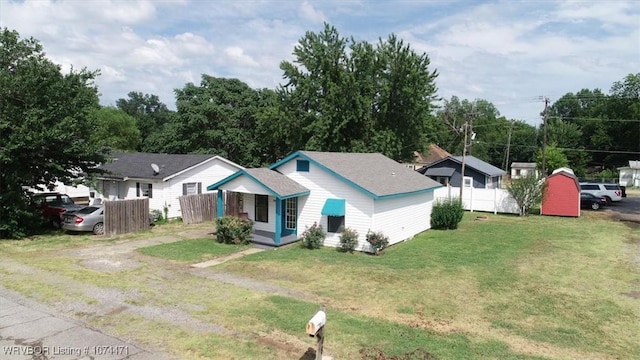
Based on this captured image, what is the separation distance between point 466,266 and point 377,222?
4241 millimetres

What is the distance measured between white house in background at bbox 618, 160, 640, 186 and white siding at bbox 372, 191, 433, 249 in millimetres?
51753

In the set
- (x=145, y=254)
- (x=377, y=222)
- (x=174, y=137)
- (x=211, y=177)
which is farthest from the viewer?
(x=174, y=137)

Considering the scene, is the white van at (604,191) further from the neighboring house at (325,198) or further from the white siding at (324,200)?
the white siding at (324,200)

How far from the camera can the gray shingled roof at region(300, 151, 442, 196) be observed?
19.2 meters

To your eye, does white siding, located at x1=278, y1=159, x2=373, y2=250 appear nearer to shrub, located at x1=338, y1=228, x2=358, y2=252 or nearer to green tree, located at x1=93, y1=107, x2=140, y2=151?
shrub, located at x1=338, y1=228, x2=358, y2=252

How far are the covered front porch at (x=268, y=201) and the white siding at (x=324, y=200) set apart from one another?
1.09 feet

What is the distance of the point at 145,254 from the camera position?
16875 millimetres

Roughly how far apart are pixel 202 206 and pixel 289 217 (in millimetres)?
7758

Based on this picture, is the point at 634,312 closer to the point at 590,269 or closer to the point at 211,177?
the point at 590,269

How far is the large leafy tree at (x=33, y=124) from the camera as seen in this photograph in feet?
61.3

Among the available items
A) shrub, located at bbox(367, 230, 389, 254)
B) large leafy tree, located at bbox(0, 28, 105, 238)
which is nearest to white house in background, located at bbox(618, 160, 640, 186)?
shrub, located at bbox(367, 230, 389, 254)

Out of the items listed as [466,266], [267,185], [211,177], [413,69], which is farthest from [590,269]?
[413,69]

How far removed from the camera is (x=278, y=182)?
65.0 ft

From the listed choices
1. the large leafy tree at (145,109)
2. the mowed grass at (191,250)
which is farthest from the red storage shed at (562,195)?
the large leafy tree at (145,109)
